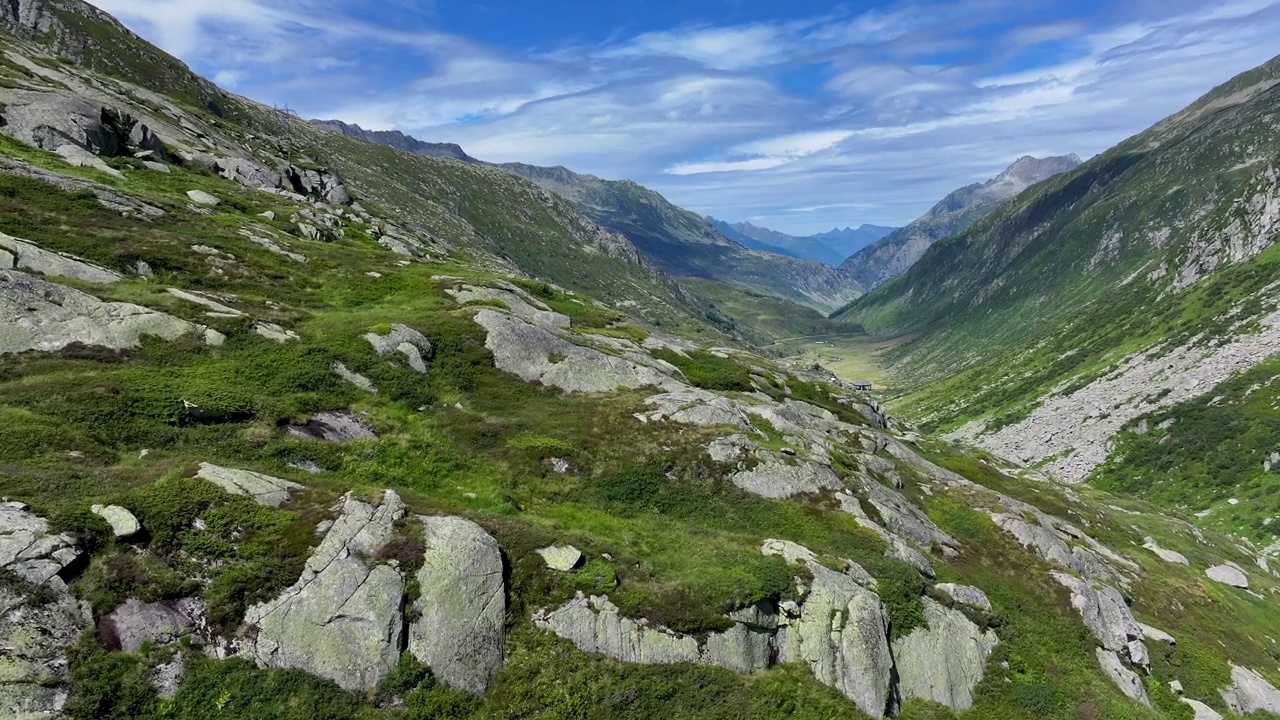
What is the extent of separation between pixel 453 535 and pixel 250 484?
7.52m

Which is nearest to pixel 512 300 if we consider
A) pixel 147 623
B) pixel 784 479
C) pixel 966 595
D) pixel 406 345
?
pixel 406 345

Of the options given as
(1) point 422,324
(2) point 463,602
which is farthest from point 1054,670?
(1) point 422,324

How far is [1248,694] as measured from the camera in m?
33.9

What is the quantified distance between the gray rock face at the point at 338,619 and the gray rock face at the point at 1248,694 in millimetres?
43454

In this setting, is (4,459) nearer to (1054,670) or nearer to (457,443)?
(457,443)

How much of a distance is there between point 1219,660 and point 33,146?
4382 inches


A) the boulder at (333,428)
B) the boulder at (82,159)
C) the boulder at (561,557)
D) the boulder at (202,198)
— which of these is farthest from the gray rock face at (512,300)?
the boulder at (82,159)

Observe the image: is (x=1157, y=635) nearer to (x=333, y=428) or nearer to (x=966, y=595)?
(x=966, y=595)

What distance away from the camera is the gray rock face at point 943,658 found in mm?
24203

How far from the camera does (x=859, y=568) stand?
87.7ft

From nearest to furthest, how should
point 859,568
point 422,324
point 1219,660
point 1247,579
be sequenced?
1. point 859,568
2. point 1219,660
3. point 422,324
4. point 1247,579

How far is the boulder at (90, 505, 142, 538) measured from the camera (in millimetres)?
17172

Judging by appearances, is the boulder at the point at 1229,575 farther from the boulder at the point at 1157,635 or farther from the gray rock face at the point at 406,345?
the gray rock face at the point at 406,345

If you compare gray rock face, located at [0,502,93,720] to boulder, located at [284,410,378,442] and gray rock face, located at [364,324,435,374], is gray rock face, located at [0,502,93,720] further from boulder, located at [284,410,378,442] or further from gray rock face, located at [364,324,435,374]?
gray rock face, located at [364,324,435,374]
